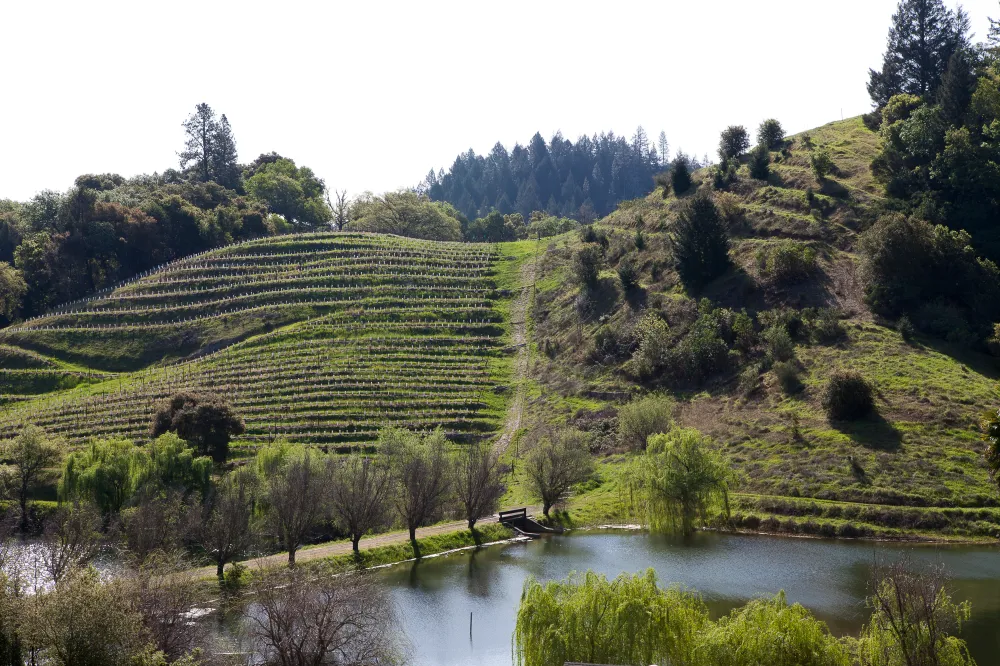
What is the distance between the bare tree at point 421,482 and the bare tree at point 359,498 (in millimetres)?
1204

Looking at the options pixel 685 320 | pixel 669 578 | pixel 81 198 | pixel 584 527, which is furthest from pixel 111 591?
pixel 81 198

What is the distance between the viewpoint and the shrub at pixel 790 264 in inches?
3659

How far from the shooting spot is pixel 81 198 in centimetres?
14062

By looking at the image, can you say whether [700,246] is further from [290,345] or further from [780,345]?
[290,345]

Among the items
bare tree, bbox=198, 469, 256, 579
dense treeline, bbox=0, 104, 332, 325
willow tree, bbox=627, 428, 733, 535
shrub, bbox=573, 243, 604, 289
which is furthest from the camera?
dense treeline, bbox=0, 104, 332, 325

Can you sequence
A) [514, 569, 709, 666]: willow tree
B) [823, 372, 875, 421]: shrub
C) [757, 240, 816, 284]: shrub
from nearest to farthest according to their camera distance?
1. [514, 569, 709, 666]: willow tree
2. [823, 372, 875, 421]: shrub
3. [757, 240, 816, 284]: shrub

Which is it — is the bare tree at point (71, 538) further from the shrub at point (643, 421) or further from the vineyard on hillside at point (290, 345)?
the shrub at point (643, 421)

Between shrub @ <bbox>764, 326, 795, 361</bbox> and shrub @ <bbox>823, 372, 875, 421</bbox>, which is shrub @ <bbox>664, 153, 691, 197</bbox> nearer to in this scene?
shrub @ <bbox>764, 326, 795, 361</bbox>

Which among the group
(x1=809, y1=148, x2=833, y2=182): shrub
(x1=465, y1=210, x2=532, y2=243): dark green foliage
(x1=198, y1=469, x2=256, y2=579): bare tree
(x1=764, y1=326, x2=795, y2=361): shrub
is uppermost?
(x1=465, y1=210, x2=532, y2=243): dark green foliage

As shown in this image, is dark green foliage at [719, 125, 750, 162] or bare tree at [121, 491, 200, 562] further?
dark green foliage at [719, 125, 750, 162]

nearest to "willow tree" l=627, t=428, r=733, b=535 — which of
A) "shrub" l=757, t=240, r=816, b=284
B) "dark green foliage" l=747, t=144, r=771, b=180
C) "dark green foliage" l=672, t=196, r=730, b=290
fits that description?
"shrub" l=757, t=240, r=816, b=284

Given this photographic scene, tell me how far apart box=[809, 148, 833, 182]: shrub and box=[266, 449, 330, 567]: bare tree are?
248 feet

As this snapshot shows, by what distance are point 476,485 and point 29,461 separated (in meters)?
36.5

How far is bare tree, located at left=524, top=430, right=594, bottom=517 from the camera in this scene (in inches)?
2734
